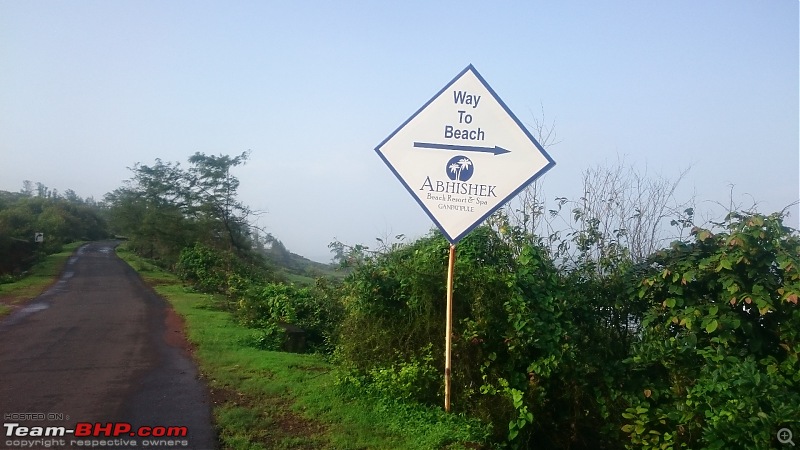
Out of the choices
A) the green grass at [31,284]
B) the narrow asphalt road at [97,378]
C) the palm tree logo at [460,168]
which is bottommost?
the narrow asphalt road at [97,378]

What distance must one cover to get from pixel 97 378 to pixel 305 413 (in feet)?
9.98

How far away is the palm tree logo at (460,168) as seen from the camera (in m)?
5.67

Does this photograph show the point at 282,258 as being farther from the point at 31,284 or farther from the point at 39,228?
the point at 31,284

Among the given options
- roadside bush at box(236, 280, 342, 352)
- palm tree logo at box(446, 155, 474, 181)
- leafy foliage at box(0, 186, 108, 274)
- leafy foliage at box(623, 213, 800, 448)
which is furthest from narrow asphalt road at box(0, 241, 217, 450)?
leafy foliage at box(0, 186, 108, 274)

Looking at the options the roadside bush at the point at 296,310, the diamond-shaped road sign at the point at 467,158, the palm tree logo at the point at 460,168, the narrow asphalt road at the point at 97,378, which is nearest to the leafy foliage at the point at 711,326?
the diamond-shaped road sign at the point at 467,158

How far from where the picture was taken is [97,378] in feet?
24.2

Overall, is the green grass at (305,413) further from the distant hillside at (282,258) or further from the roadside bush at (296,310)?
the distant hillside at (282,258)

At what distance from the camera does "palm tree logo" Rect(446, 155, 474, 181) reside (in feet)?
18.6

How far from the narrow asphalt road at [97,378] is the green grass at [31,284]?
184 centimetres

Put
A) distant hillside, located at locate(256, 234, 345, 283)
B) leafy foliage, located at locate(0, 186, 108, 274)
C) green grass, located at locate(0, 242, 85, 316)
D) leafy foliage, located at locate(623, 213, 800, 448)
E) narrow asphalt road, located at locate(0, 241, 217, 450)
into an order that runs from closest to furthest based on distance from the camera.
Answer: narrow asphalt road, located at locate(0, 241, 217, 450) → leafy foliage, located at locate(623, 213, 800, 448) → green grass, located at locate(0, 242, 85, 316) → leafy foliage, located at locate(0, 186, 108, 274) → distant hillside, located at locate(256, 234, 345, 283)

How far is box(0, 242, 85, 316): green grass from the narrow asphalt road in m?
1.84

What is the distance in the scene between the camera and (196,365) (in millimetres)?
8289

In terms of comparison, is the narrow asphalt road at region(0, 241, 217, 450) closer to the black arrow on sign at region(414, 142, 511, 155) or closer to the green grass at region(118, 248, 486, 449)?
the green grass at region(118, 248, 486, 449)

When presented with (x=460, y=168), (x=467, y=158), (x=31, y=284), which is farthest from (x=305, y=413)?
(x=31, y=284)
